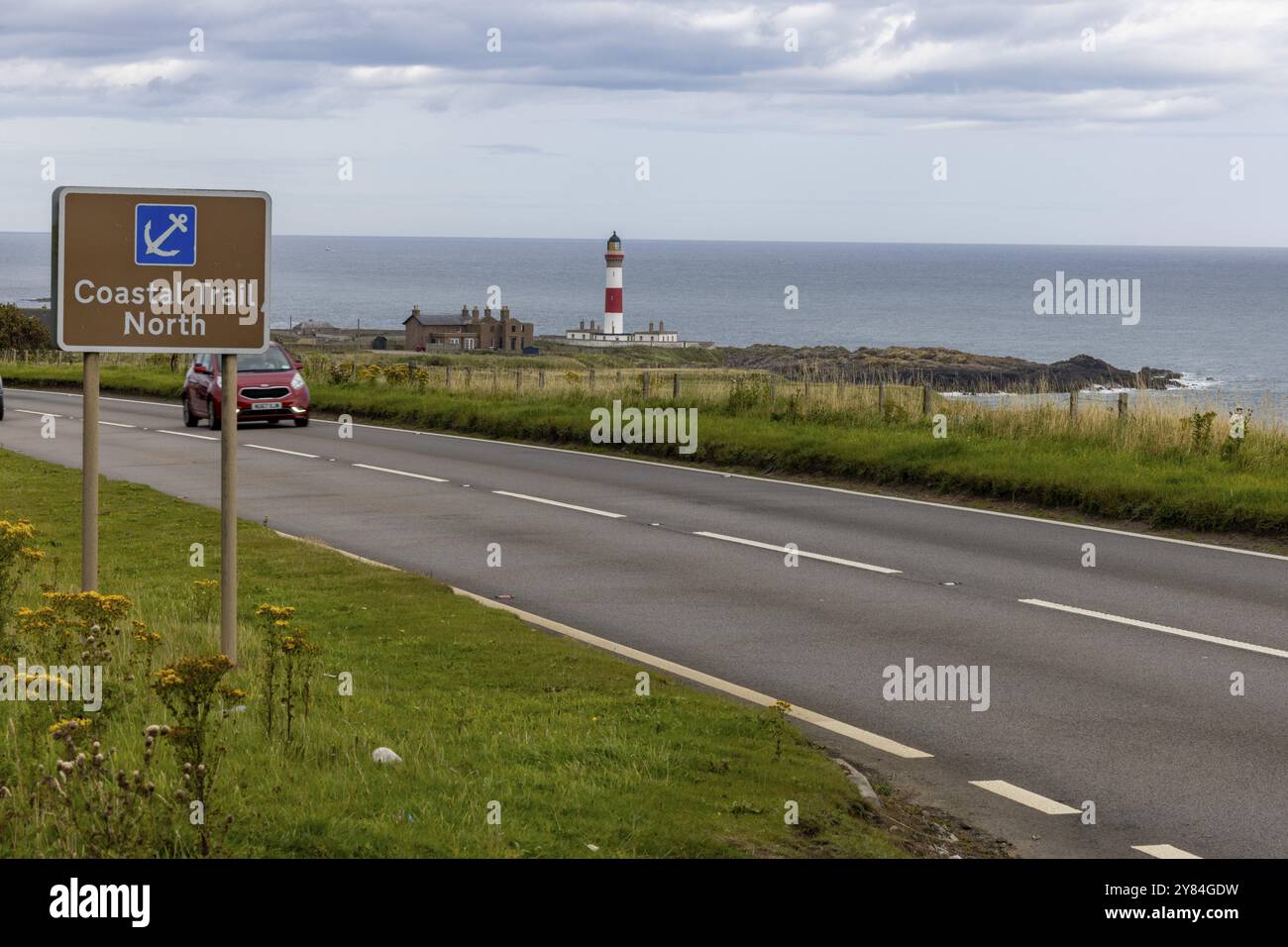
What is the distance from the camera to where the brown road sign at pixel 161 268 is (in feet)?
27.0

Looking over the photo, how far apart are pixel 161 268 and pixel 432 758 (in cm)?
310

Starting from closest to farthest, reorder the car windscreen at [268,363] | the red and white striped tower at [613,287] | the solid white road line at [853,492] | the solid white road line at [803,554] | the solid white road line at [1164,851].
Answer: the solid white road line at [1164,851], the solid white road line at [803,554], the solid white road line at [853,492], the car windscreen at [268,363], the red and white striped tower at [613,287]

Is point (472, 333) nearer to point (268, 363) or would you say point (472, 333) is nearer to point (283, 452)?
point (268, 363)

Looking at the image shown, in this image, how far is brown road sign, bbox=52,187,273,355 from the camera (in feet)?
27.0

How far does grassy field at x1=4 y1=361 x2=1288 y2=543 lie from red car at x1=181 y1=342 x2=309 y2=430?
106 inches

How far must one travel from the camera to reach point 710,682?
31.7ft

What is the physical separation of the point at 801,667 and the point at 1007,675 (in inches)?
50.8

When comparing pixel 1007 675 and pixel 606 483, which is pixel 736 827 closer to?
pixel 1007 675

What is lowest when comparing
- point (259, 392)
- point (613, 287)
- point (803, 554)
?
point (803, 554)
